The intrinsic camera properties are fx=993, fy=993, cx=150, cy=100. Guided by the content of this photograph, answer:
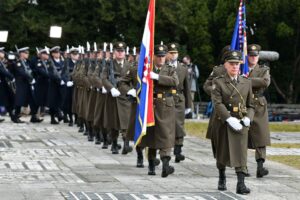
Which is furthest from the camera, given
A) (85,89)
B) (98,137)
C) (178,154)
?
(85,89)

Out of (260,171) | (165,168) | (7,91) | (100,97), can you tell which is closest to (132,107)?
(165,168)

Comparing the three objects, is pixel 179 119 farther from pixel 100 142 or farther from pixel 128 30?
pixel 128 30

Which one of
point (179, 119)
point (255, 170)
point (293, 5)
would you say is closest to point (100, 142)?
point (179, 119)

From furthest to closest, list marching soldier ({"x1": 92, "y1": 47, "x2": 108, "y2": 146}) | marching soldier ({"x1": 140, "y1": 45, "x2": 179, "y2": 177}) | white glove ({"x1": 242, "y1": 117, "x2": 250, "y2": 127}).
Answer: marching soldier ({"x1": 92, "y1": 47, "x2": 108, "y2": 146}) < marching soldier ({"x1": 140, "y1": 45, "x2": 179, "y2": 177}) < white glove ({"x1": 242, "y1": 117, "x2": 250, "y2": 127})

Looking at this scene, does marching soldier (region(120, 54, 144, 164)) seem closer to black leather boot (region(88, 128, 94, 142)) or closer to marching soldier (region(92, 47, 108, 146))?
marching soldier (region(92, 47, 108, 146))

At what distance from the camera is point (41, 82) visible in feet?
102

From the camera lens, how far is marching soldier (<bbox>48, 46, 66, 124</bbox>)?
29.5m

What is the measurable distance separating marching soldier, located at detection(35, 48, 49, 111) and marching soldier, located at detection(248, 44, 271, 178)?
1452 cm

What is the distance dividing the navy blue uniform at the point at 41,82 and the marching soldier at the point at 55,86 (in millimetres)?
300

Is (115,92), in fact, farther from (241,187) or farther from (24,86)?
(24,86)

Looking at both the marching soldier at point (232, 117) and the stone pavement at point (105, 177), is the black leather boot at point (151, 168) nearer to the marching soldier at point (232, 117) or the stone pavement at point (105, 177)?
the stone pavement at point (105, 177)

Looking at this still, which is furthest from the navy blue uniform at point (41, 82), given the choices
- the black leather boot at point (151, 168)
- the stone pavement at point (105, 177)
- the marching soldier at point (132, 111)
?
the black leather boot at point (151, 168)

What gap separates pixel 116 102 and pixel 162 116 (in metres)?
4.21

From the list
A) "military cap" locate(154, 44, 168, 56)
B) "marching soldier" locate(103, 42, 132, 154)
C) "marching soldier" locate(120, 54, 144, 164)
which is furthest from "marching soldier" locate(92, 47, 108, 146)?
"military cap" locate(154, 44, 168, 56)
